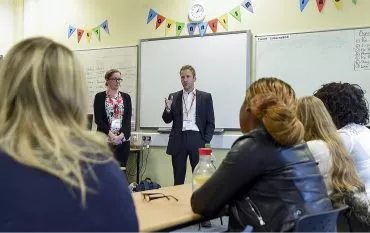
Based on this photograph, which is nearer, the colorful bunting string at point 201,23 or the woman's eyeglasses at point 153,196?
the woman's eyeglasses at point 153,196

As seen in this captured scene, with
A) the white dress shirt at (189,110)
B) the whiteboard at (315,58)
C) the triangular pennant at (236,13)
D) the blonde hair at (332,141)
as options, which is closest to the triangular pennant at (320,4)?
the whiteboard at (315,58)

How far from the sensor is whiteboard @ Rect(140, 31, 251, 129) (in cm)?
484

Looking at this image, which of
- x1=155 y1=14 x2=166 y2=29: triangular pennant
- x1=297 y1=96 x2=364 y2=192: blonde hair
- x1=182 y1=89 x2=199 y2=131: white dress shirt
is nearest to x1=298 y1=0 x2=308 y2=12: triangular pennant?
x1=182 y1=89 x2=199 y2=131: white dress shirt

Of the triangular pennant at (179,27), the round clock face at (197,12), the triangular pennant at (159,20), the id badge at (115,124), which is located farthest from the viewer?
the triangular pennant at (159,20)

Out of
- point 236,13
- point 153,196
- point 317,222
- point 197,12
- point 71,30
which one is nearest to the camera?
point 317,222

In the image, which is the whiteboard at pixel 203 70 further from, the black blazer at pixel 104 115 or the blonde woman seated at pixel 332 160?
the blonde woman seated at pixel 332 160

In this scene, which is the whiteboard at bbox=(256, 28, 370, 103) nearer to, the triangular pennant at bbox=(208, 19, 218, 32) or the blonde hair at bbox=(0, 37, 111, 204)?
the triangular pennant at bbox=(208, 19, 218, 32)

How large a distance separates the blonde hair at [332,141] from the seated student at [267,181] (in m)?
0.58

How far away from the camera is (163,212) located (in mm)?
1681

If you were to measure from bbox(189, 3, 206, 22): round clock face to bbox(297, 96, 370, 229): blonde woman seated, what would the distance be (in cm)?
305

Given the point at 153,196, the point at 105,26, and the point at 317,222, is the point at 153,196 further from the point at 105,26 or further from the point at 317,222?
the point at 105,26

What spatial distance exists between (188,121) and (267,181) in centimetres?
300

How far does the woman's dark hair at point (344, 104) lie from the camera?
256 cm

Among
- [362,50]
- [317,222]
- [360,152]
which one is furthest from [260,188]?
[362,50]
